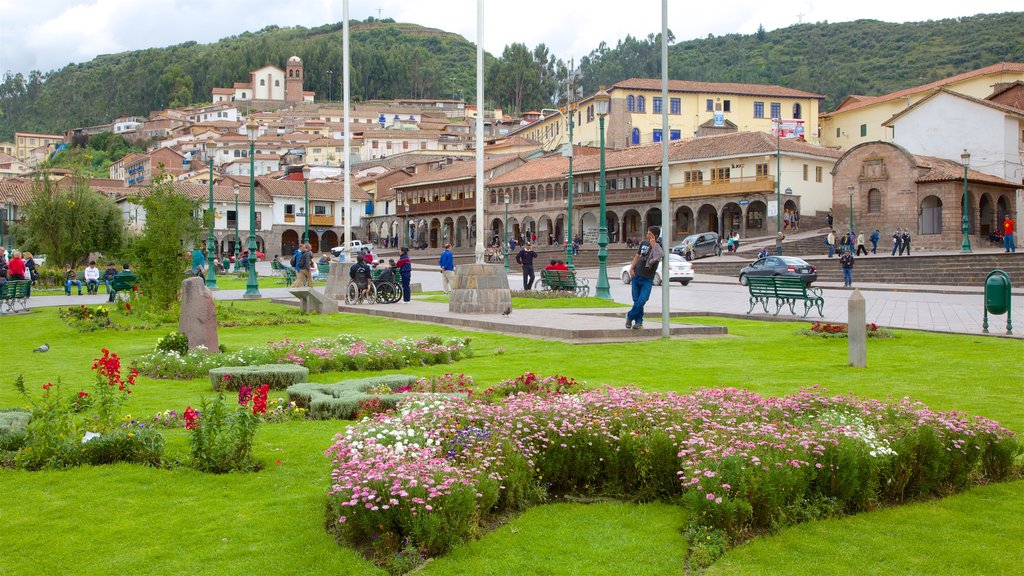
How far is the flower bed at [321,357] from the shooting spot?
11.7m

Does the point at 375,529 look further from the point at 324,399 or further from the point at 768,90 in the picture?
the point at 768,90

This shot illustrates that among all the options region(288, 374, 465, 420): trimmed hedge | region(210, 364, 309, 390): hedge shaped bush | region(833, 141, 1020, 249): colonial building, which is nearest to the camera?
region(288, 374, 465, 420): trimmed hedge

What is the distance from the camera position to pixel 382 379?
31.7 ft

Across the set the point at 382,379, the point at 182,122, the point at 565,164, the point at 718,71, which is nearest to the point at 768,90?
the point at 565,164

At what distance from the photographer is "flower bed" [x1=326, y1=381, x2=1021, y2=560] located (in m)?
5.07

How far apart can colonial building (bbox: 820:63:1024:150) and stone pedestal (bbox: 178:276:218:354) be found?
5144 cm

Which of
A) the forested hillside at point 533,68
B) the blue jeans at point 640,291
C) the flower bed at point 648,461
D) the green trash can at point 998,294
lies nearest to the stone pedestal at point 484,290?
the blue jeans at point 640,291

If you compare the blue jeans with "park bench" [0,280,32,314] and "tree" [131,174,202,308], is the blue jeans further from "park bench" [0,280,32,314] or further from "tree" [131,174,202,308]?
"park bench" [0,280,32,314]

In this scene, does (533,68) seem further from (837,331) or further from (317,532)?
(317,532)

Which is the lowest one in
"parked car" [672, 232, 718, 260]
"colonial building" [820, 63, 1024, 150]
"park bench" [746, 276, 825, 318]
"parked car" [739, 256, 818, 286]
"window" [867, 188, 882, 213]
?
"park bench" [746, 276, 825, 318]

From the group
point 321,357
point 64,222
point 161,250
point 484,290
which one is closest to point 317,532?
point 321,357

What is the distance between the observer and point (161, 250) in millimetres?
20578

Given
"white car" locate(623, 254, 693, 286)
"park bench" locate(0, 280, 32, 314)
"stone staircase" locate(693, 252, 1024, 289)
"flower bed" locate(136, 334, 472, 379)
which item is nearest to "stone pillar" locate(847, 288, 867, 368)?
"flower bed" locate(136, 334, 472, 379)

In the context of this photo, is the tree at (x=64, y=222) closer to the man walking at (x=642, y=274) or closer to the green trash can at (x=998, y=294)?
the man walking at (x=642, y=274)
